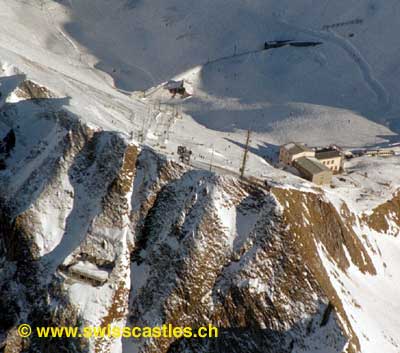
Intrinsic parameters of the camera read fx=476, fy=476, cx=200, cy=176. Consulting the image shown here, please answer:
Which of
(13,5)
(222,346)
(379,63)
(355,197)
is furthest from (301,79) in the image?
(13,5)

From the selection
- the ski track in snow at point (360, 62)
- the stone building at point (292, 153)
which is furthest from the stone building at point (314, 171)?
the ski track in snow at point (360, 62)

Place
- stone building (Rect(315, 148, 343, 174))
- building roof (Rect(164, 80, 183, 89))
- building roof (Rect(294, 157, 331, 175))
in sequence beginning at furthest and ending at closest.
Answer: building roof (Rect(164, 80, 183, 89))
stone building (Rect(315, 148, 343, 174))
building roof (Rect(294, 157, 331, 175))

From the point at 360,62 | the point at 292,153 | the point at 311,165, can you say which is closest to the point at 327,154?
the point at 311,165

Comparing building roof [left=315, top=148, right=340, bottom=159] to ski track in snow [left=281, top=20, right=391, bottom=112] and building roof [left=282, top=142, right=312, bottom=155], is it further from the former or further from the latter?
ski track in snow [left=281, top=20, right=391, bottom=112]

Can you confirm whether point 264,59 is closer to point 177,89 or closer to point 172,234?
point 177,89

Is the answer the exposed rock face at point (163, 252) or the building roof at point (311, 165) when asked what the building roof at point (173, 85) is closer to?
the building roof at point (311, 165)

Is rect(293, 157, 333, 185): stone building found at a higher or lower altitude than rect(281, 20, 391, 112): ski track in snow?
lower

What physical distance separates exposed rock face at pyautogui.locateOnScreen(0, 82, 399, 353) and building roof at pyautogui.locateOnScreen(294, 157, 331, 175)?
5.34 m

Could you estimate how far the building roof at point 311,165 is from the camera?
2248 inches

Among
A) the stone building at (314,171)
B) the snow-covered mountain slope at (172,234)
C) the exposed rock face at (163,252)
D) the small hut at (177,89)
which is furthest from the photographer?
the small hut at (177,89)

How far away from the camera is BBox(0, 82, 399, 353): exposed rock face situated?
46.2 m

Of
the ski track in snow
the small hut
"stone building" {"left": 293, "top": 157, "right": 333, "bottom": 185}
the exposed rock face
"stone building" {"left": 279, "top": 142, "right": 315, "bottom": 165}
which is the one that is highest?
the ski track in snow

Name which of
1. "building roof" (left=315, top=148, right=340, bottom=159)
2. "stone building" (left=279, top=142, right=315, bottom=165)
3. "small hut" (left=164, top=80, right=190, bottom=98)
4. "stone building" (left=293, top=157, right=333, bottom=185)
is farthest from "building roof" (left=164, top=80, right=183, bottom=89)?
"stone building" (left=293, top=157, right=333, bottom=185)

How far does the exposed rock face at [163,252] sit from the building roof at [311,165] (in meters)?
5.34
